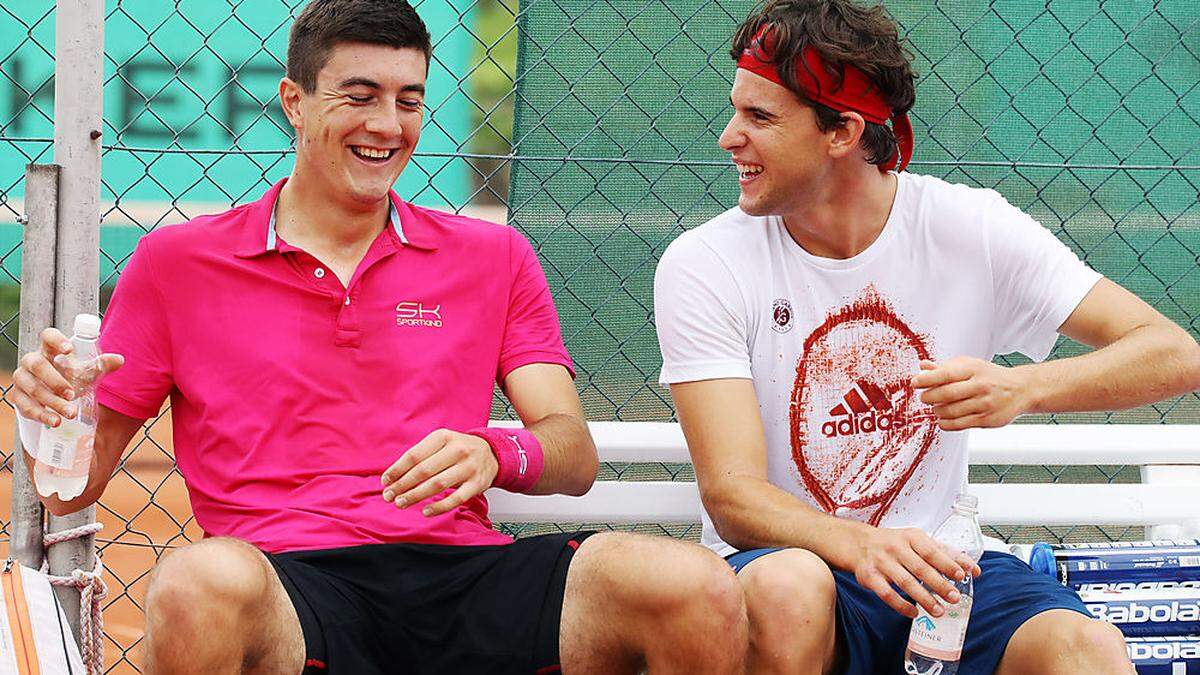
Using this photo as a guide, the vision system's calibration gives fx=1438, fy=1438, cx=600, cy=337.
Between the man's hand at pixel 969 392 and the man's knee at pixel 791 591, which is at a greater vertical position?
the man's hand at pixel 969 392

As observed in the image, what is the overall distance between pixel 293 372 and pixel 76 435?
0.39m

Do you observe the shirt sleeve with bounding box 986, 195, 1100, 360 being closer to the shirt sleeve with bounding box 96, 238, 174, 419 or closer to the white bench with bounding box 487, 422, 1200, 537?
the white bench with bounding box 487, 422, 1200, 537

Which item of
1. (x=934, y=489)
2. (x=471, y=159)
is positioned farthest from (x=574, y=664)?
(x=471, y=159)

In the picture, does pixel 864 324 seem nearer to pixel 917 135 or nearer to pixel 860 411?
pixel 860 411

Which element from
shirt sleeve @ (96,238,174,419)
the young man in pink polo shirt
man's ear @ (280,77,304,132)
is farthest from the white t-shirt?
shirt sleeve @ (96,238,174,419)

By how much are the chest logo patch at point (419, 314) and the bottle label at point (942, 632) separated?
39.8 inches

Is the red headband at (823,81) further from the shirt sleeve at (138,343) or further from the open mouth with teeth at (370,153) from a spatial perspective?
the shirt sleeve at (138,343)

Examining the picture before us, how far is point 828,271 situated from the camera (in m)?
2.74

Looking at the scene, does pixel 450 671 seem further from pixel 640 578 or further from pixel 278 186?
pixel 278 186

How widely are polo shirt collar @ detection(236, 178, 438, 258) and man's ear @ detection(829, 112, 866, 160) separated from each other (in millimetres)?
788

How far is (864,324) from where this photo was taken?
9.02ft

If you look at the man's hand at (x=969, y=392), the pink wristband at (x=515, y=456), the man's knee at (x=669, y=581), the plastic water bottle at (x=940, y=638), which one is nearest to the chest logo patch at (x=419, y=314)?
the pink wristband at (x=515, y=456)

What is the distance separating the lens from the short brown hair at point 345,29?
2.68 metres

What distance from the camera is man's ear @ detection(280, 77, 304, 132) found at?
9.04ft
